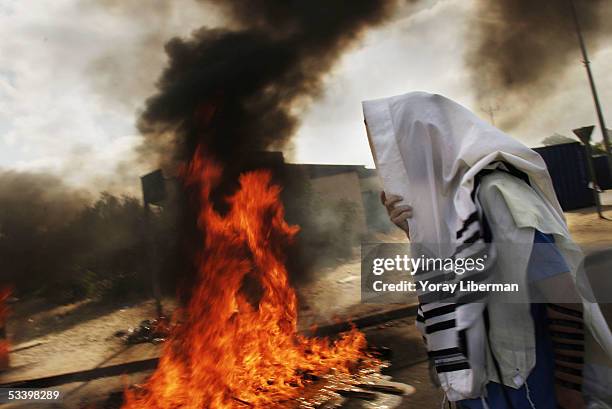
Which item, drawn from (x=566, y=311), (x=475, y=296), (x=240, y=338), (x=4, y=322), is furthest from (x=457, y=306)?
(x=4, y=322)

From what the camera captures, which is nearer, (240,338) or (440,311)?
(440,311)

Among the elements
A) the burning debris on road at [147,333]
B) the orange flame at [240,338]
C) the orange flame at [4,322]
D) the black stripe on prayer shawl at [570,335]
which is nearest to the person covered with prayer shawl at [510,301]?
the black stripe on prayer shawl at [570,335]

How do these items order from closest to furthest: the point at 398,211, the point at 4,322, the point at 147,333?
the point at 398,211
the point at 4,322
the point at 147,333

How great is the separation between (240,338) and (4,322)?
409 cm

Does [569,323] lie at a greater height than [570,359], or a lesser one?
greater

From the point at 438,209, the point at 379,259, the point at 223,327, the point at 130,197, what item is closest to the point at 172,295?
the point at 130,197

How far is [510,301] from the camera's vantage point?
1289mm

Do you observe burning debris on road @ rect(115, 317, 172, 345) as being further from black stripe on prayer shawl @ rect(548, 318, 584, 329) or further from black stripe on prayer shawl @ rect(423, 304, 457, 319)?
black stripe on prayer shawl @ rect(548, 318, 584, 329)

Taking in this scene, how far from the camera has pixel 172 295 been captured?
7375 millimetres

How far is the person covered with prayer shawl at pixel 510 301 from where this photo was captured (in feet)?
4.16

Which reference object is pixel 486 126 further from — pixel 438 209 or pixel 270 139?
pixel 270 139

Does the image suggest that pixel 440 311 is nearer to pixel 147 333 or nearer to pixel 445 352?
pixel 445 352

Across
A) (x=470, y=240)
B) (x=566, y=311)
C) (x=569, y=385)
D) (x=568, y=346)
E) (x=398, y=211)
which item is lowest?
(x=569, y=385)

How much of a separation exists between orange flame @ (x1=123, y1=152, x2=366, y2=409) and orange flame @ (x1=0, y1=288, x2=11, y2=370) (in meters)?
2.43
